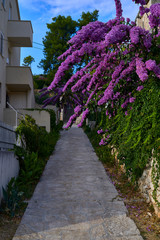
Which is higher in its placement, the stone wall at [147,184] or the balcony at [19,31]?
the balcony at [19,31]

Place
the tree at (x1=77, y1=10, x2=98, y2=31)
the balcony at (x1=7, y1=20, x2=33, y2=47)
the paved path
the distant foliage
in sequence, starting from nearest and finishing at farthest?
the paved path, the distant foliage, the balcony at (x1=7, y1=20, x2=33, y2=47), the tree at (x1=77, y1=10, x2=98, y2=31)

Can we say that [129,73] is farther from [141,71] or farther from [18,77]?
[18,77]

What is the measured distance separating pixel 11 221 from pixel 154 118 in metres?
3.11

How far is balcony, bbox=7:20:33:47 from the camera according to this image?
13.9 m

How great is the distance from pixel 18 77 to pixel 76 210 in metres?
9.77

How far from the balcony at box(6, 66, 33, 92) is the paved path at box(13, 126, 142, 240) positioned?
6404 mm

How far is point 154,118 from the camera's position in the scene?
16.0 ft

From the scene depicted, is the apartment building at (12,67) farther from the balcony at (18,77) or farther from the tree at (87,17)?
the tree at (87,17)

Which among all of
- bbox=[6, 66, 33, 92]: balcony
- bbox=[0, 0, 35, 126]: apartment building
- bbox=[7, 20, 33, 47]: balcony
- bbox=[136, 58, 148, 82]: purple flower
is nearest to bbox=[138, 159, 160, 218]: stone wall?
bbox=[136, 58, 148, 82]: purple flower

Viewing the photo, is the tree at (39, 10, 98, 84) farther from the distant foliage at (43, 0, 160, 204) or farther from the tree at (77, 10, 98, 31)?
the distant foliage at (43, 0, 160, 204)

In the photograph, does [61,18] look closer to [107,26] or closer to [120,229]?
[107,26]

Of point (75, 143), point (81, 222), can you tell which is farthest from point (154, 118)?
point (75, 143)

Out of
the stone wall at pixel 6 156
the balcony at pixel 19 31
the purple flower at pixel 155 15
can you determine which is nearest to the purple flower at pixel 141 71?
the purple flower at pixel 155 15

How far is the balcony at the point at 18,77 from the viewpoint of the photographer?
1352 cm
